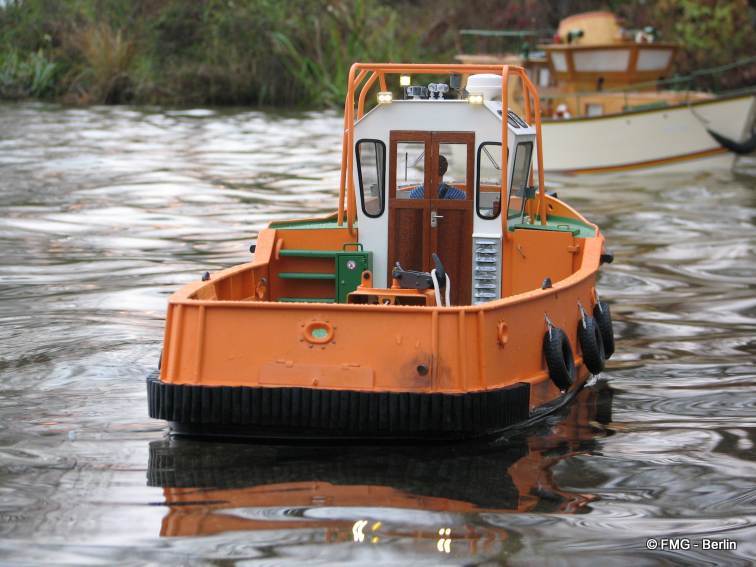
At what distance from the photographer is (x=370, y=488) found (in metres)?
7.97

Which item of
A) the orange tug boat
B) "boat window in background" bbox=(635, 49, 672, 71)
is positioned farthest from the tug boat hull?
"boat window in background" bbox=(635, 49, 672, 71)

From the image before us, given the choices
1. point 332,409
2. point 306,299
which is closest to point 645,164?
point 306,299

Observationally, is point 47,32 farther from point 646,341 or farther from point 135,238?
point 646,341

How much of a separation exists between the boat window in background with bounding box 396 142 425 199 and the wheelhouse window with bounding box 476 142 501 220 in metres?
0.45

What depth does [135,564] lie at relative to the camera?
672 cm

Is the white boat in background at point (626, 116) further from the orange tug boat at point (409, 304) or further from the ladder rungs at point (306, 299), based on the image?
the ladder rungs at point (306, 299)

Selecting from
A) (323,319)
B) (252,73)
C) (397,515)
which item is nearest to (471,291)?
(323,319)

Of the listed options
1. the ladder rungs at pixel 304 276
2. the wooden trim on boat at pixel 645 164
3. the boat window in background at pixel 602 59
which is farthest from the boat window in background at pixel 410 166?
the boat window in background at pixel 602 59

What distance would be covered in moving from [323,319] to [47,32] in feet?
132

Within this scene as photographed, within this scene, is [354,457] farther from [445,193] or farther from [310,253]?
[445,193]

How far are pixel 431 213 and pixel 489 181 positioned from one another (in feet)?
1.63

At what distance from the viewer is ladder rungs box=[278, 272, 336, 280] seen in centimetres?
1063

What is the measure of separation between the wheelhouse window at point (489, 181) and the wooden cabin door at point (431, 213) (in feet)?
0.26

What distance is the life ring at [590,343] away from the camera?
32.6 feet
